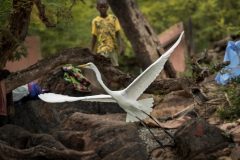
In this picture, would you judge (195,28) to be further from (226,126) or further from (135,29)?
(226,126)

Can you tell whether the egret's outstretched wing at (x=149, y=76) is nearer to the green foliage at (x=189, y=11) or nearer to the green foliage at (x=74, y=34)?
the green foliage at (x=74, y=34)

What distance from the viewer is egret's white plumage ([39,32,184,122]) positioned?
6.52 m

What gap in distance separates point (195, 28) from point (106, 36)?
13461mm

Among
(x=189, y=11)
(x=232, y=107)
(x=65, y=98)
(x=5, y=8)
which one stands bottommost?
(x=189, y=11)

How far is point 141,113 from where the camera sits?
6.90 meters

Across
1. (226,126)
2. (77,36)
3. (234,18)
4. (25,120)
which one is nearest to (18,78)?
(25,120)

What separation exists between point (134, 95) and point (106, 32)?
339 cm

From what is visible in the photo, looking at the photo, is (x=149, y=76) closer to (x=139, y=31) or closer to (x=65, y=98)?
(x=65, y=98)

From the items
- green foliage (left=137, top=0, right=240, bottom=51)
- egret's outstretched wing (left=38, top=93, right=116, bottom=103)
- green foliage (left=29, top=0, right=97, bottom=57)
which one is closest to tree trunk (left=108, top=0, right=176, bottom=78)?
egret's outstretched wing (left=38, top=93, right=116, bottom=103)

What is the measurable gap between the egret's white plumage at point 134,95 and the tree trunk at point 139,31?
3.98 metres

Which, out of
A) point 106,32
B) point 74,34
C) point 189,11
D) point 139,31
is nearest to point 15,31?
point 106,32

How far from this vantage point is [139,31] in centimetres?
1090

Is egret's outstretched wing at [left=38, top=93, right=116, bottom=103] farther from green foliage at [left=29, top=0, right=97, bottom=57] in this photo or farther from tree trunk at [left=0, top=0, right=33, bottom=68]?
green foliage at [left=29, top=0, right=97, bottom=57]

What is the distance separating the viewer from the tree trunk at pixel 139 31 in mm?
10828
